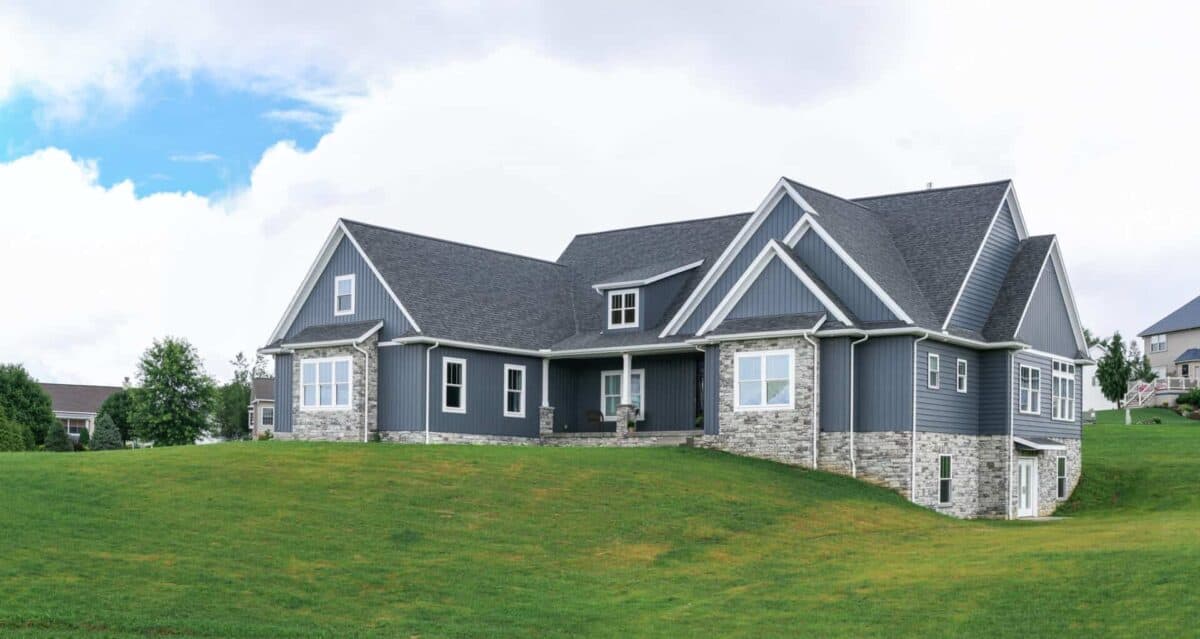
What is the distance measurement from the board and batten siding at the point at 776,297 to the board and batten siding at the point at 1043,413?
23.6 feet

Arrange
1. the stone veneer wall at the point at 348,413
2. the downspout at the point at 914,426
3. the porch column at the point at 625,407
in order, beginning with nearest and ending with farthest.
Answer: the downspout at the point at 914,426
the stone veneer wall at the point at 348,413
the porch column at the point at 625,407

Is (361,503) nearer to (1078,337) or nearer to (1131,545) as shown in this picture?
(1131,545)

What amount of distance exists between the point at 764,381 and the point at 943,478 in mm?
5559

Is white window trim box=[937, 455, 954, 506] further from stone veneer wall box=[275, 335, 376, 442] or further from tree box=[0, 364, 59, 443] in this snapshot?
tree box=[0, 364, 59, 443]

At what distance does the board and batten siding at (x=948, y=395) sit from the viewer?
36250 mm

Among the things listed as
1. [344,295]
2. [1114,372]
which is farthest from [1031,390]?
[1114,372]

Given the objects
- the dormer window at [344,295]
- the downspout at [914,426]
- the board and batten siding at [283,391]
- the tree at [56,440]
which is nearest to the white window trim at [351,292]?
the dormer window at [344,295]

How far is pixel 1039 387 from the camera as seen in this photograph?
41.6 metres

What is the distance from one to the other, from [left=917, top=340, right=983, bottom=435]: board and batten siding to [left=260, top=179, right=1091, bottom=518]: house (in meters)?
0.08

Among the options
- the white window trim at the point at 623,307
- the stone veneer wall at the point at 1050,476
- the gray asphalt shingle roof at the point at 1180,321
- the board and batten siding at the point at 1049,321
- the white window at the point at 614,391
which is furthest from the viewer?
the gray asphalt shingle roof at the point at 1180,321

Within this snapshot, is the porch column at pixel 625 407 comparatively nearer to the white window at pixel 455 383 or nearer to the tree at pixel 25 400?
the white window at pixel 455 383

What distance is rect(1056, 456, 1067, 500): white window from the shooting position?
42969 millimetres

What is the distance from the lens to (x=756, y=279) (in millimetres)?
38031

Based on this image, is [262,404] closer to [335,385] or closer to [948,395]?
[335,385]
